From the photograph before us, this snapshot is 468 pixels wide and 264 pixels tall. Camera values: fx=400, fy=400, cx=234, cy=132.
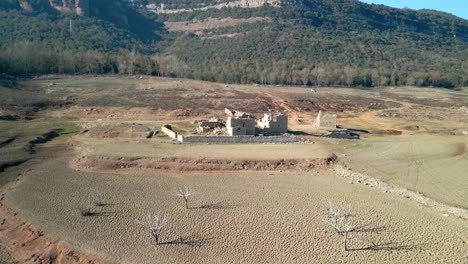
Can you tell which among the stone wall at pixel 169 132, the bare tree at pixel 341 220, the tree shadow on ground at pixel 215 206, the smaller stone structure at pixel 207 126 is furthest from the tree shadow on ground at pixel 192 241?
the smaller stone structure at pixel 207 126

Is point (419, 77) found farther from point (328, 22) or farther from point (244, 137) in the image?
point (244, 137)

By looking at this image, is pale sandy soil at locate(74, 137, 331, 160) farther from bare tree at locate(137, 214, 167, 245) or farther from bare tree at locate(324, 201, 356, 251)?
bare tree at locate(137, 214, 167, 245)

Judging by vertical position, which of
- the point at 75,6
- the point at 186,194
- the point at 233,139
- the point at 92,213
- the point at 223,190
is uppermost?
the point at 75,6

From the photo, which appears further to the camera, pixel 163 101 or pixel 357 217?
pixel 163 101

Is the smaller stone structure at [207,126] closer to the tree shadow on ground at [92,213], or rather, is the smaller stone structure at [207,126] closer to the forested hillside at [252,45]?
the tree shadow on ground at [92,213]

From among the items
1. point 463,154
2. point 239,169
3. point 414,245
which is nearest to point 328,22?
point 463,154

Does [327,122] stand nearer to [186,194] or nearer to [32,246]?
[186,194]

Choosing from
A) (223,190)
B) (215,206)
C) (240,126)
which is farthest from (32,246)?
(240,126)
